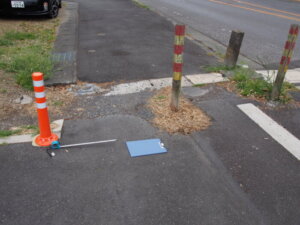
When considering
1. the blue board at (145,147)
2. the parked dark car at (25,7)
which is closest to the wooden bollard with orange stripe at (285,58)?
the blue board at (145,147)

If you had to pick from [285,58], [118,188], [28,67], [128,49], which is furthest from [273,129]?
[128,49]

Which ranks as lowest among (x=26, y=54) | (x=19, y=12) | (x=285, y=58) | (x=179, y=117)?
(x=179, y=117)

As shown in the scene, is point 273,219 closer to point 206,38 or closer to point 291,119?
point 291,119

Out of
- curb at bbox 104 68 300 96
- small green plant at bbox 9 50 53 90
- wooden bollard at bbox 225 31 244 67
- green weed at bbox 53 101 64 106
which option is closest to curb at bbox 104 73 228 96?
curb at bbox 104 68 300 96

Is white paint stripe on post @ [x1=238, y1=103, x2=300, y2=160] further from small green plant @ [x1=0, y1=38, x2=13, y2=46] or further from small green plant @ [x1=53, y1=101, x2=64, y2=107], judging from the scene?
small green plant @ [x1=0, y1=38, x2=13, y2=46]

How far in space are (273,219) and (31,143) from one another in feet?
9.19

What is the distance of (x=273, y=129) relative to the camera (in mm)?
3928

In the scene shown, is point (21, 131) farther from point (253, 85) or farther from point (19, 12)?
point (19, 12)

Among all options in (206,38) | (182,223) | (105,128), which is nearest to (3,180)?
(105,128)

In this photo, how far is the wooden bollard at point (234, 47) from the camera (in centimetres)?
572

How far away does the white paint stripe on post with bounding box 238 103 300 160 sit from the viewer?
3551mm

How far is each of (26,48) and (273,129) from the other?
226 inches

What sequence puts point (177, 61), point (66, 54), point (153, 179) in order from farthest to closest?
1. point (66, 54)
2. point (177, 61)
3. point (153, 179)

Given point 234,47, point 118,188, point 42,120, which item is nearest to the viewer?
point 118,188
